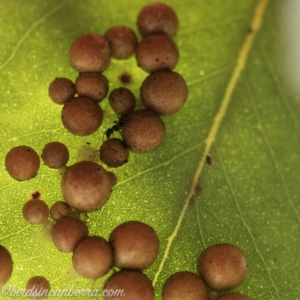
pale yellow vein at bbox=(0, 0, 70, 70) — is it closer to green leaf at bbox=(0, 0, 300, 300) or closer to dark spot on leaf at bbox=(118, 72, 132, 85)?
green leaf at bbox=(0, 0, 300, 300)

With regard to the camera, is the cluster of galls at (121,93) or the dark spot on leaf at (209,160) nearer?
the cluster of galls at (121,93)

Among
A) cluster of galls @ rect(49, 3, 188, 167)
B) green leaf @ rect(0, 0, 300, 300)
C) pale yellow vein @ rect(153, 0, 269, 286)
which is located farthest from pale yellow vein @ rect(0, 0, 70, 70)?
pale yellow vein @ rect(153, 0, 269, 286)

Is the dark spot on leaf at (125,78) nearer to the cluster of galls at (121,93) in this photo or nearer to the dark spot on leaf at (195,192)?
the cluster of galls at (121,93)

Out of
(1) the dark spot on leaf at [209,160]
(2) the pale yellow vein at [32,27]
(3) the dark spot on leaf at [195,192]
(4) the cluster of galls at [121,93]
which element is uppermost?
(2) the pale yellow vein at [32,27]

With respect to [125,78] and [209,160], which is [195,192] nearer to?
[209,160]

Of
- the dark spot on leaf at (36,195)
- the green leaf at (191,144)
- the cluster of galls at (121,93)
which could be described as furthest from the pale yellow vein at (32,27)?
the dark spot on leaf at (36,195)

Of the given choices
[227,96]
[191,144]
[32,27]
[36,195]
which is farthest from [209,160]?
[32,27]

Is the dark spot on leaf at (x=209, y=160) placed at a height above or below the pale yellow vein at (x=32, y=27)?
below

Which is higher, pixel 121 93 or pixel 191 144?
pixel 121 93
